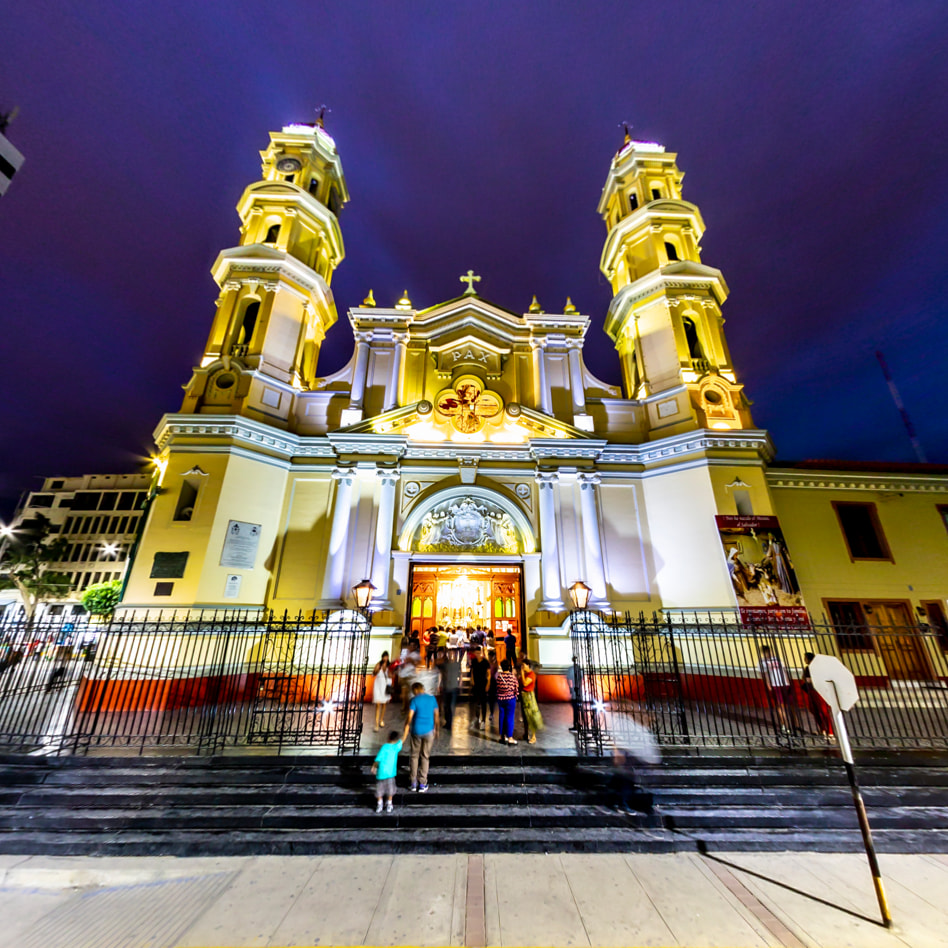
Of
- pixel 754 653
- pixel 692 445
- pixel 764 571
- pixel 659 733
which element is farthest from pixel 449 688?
pixel 692 445

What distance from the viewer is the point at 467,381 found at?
17.0m

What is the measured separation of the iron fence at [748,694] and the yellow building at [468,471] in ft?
5.05

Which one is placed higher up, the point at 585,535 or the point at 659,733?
the point at 585,535

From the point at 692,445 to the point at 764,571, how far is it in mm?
4639

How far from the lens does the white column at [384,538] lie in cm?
1383

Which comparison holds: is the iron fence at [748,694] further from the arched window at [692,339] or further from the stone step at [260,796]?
the arched window at [692,339]

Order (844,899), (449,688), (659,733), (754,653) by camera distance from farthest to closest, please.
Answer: (754,653) < (449,688) < (659,733) < (844,899)

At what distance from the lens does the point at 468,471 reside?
50.9 ft

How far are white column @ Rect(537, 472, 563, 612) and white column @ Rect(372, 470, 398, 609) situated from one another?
5105mm

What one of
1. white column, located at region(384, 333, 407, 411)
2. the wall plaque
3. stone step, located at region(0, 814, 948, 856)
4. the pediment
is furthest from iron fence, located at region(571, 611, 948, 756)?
the wall plaque

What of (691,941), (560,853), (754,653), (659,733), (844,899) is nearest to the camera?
(691,941)

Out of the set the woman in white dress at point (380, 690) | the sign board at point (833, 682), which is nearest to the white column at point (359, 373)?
the woman in white dress at point (380, 690)

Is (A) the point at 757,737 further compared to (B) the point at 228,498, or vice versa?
(B) the point at 228,498

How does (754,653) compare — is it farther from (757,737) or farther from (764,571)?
(757,737)
